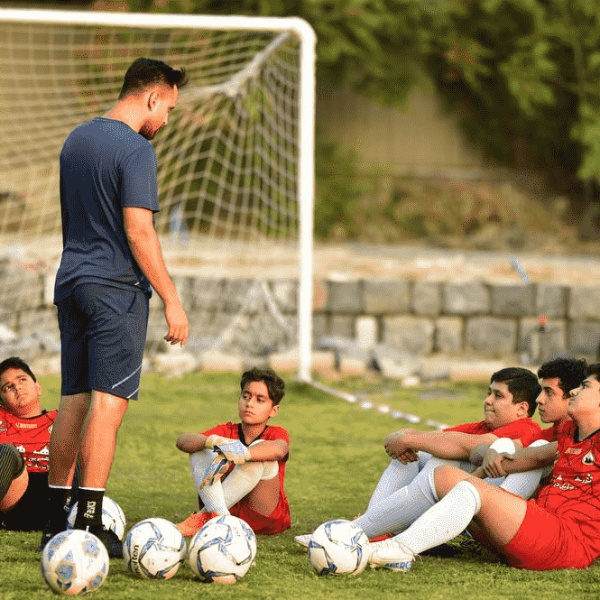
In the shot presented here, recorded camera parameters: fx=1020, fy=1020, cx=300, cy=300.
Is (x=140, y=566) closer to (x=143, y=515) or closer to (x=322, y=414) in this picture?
(x=143, y=515)

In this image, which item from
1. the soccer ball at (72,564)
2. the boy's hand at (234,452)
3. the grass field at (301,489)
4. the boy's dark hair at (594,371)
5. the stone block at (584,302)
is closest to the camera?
the soccer ball at (72,564)

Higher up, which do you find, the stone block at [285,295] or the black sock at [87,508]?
the stone block at [285,295]

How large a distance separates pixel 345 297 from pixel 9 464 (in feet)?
18.7

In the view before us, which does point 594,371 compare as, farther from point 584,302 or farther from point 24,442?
point 584,302

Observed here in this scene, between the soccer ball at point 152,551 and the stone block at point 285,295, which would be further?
the stone block at point 285,295

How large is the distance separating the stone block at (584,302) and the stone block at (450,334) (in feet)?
3.23

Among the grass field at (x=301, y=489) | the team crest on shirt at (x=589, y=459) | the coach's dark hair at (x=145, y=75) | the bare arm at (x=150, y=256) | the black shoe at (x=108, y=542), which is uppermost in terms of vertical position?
the coach's dark hair at (x=145, y=75)

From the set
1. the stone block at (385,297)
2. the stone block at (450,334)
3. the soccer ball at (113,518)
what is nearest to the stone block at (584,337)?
the stone block at (450,334)

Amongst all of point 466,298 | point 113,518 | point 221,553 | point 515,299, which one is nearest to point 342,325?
point 466,298

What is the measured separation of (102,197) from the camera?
3363 millimetres

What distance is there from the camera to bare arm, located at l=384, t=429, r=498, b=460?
3.51m

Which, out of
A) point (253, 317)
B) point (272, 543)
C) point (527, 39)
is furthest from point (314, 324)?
point (272, 543)

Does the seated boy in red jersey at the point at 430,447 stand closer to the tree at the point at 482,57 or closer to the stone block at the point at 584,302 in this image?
the stone block at the point at 584,302

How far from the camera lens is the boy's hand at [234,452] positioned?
3480mm
